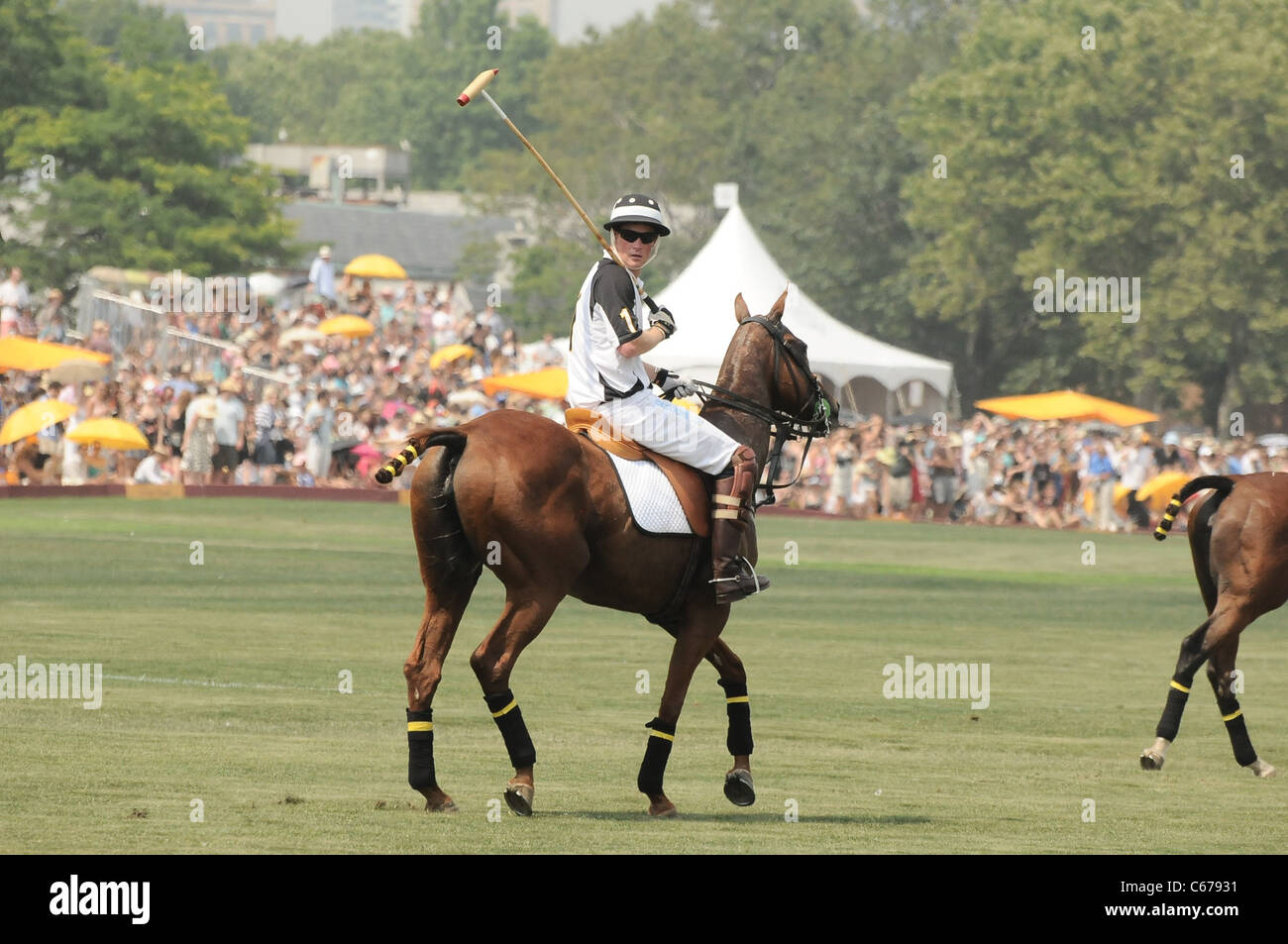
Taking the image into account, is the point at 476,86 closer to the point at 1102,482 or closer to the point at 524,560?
the point at 524,560

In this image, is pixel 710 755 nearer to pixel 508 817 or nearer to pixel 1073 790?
pixel 1073 790

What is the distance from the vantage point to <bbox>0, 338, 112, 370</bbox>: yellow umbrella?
37.6m

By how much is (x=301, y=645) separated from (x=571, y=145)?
292 ft

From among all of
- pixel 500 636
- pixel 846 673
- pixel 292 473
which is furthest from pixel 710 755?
pixel 292 473

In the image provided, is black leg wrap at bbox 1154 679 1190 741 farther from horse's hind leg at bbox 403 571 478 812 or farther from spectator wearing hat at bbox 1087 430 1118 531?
spectator wearing hat at bbox 1087 430 1118 531

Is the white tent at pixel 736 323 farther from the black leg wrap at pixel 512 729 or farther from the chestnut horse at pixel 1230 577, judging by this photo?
the black leg wrap at pixel 512 729

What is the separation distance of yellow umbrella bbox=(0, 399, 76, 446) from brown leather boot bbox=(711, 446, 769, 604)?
24843 mm

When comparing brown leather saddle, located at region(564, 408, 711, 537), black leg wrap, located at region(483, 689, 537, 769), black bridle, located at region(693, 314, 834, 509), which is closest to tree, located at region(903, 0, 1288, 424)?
black bridle, located at region(693, 314, 834, 509)

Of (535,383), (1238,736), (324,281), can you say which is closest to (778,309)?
(1238,736)

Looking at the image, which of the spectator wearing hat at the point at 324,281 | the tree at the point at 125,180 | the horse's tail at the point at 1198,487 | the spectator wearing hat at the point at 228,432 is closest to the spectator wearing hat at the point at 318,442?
the spectator wearing hat at the point at 228,432

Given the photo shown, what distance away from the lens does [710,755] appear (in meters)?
14.1

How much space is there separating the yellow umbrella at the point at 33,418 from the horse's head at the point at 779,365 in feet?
80.0

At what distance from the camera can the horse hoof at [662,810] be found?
11297mm

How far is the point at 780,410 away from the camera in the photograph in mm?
12414
